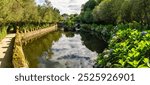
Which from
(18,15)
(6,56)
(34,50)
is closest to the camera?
(6,56)

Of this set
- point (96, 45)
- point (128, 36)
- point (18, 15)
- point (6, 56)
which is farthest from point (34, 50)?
point (18, 15)

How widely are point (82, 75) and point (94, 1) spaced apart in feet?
419

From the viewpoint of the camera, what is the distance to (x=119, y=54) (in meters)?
18.0

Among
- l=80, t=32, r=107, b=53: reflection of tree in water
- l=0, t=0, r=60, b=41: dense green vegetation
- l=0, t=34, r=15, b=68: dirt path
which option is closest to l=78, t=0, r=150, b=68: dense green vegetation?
l=80, t=32, r=107, b=53: reflection of tree in water

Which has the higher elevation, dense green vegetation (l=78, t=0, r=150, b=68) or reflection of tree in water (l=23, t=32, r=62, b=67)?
dense green vegetation (l=78, t=0, r=150, b=68)

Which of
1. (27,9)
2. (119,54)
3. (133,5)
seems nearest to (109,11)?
(27,9)

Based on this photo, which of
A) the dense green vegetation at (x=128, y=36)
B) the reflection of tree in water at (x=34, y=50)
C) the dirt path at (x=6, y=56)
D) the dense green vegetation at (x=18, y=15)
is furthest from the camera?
the dense green vegetation at (x=18, y=15)

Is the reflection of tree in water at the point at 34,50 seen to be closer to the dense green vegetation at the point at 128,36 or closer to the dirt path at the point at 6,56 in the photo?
the dirt path at the point at 6,56

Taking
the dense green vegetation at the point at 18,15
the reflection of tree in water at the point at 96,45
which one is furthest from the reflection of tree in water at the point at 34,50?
the reflection of tree in water at the point at 96,45

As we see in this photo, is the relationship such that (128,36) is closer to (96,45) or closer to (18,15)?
(96,45)

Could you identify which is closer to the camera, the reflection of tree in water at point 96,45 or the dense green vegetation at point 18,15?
the reflection of tree in water at point 96,45

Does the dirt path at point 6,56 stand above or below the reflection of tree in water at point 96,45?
above

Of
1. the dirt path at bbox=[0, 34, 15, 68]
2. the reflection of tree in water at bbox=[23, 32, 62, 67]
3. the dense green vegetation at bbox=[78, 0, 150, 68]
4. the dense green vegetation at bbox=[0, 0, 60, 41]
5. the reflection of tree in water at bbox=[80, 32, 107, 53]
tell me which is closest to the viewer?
the dense green vegetation at bbox=[78, 0, 150, 68]

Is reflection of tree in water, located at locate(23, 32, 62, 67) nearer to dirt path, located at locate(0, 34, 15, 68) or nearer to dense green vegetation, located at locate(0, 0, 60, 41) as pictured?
dirt path, located at locate(0, 34, 15, 68)
